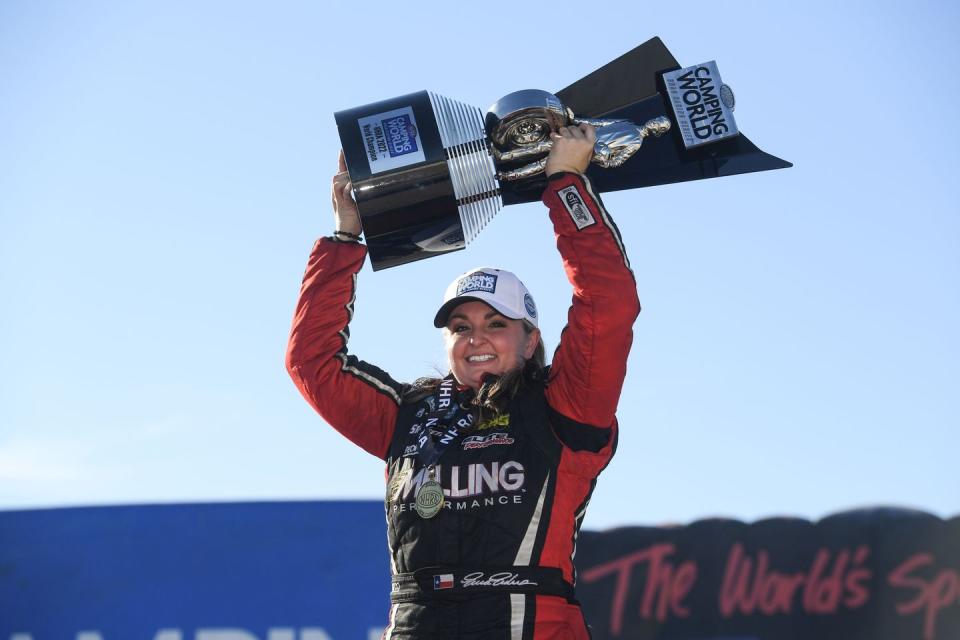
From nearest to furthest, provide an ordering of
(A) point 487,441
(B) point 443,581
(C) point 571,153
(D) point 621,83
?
(B) point 443,581
(A) point 487,441
(C) point 571,153
(D) point 621,83

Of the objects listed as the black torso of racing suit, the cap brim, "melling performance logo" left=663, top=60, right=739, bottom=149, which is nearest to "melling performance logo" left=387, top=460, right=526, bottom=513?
the black torso of racing suit

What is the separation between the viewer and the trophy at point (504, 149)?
2289 mm

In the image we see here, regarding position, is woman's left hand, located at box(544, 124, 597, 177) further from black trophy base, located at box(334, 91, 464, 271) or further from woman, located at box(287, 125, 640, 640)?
black trophy base, located at box(334, 91, 464, 271)

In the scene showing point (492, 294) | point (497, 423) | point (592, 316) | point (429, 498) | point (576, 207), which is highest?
point (576, 207)

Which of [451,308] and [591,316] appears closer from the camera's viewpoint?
[591,316]

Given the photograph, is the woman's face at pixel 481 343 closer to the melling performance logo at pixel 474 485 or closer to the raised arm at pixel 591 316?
the raised arm at pixel 591 316

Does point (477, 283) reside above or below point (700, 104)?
below

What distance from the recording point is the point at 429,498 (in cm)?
203

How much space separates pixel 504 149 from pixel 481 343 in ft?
1.45

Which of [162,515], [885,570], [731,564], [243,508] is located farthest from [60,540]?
[885,570]

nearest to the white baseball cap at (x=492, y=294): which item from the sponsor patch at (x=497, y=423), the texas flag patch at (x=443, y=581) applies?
the sponsor patch at (x=497, y=423)

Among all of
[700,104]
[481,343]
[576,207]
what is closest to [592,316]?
[576,207]

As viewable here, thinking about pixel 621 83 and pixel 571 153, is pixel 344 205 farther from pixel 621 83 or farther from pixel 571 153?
pixel 621 83

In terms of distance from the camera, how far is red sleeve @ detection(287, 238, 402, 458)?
91.4 inches
